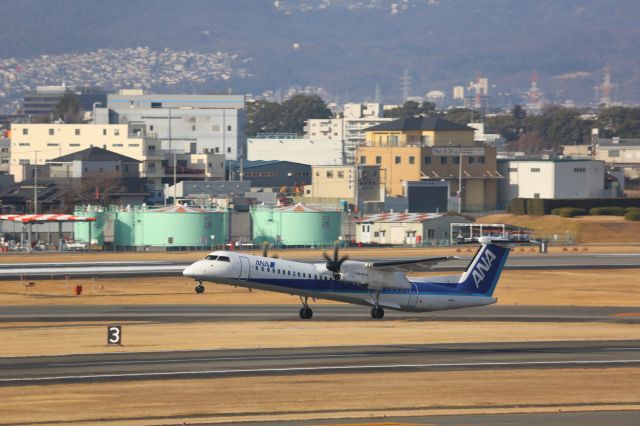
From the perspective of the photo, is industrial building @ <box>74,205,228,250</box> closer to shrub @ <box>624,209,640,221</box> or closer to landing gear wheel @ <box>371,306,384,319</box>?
shrub @ <box>624,209,640,221</box>

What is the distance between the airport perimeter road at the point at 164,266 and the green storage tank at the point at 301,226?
21694 mm

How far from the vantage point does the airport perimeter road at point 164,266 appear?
99062mm

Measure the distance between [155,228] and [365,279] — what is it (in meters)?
75.4

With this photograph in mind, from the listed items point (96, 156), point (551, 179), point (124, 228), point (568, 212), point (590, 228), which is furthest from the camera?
point (96, 156)

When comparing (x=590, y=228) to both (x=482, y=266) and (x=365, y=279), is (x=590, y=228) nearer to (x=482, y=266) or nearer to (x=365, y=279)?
(x=482, y=266)

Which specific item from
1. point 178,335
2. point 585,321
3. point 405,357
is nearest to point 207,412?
point 405,357

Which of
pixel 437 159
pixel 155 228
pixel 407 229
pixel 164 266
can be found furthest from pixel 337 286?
pixel 437 159

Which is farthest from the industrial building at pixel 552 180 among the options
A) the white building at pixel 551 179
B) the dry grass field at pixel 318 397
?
the dry grass field at pixel 318 397

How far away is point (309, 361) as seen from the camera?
2159 inches

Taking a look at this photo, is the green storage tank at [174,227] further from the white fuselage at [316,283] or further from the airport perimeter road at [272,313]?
the white fuselage at [316,283]

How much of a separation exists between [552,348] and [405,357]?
7.89 metres

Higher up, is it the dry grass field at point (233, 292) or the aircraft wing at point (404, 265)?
the aircraft wing at point (404, 265)

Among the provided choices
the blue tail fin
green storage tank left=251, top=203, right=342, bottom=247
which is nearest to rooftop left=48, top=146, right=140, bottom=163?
green storage tank left=251, top=203, right=342, bottom=247

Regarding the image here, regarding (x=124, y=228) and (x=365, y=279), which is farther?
(x=124, y=228)
